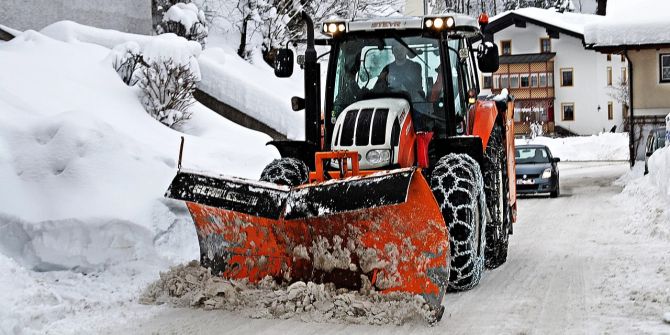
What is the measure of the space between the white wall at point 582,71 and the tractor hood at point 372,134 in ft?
165

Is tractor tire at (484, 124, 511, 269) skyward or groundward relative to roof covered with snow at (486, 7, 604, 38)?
groundward

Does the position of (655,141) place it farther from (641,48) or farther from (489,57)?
(489,57)

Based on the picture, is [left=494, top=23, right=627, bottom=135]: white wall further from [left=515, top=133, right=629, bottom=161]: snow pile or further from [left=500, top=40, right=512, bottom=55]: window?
[left=515, top=133, right=629, bottom=161]: snow pile

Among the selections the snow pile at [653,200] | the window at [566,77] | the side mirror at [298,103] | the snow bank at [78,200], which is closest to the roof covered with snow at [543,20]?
the window at [566,77]

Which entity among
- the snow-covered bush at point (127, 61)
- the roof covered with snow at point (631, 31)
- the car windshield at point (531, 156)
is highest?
the roof covered with snow at point (631, 31)

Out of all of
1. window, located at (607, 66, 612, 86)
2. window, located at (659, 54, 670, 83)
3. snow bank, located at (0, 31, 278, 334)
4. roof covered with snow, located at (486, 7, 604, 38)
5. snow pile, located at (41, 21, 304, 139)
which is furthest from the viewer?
window, located at (607, 66, 612, 86)

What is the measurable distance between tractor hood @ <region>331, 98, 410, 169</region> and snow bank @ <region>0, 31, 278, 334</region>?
2.10m

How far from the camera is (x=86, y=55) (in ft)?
47.0

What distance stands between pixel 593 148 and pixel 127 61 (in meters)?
31.3

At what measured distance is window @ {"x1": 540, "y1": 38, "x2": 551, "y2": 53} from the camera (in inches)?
2251

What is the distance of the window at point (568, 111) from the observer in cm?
5813

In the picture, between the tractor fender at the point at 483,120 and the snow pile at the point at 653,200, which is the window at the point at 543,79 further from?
the tractor fender at the point at 483,120

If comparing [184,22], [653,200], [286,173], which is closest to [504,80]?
[184,22]

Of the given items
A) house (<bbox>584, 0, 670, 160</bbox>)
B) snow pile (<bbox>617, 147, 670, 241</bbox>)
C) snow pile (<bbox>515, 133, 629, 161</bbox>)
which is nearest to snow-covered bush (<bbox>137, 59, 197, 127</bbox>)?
snow pile (<bbox>617, 147, 670, 241</bbox>)
